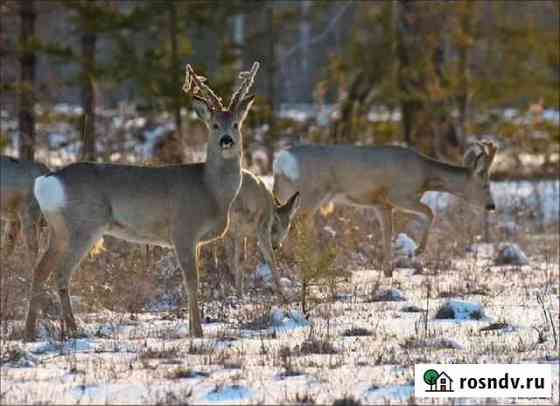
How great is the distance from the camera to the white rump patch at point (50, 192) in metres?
10.3

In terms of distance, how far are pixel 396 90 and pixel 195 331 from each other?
49.0 ft

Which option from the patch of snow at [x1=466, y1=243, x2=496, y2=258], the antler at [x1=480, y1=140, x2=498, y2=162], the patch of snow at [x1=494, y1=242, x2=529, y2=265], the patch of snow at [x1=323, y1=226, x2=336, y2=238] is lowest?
the patch of snow at [x1=494, y1=242, x2=529, y2=265]

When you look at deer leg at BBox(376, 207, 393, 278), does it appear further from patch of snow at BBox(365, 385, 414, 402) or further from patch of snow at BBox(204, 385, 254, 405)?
patch of snow at BBox(204, 385, 254, 405)

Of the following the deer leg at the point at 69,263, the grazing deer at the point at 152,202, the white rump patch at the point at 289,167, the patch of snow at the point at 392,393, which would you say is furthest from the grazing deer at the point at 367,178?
the patch of snow at the point at 392,393

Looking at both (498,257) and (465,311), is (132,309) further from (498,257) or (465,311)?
(498,257)

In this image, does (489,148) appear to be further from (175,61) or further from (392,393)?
(392,393)

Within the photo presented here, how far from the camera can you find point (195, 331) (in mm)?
10203

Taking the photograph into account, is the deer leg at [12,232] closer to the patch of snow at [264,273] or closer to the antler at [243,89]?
the patch of snow at [264,273]

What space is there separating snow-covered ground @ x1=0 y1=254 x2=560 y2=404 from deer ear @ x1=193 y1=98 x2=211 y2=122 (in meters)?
1.60

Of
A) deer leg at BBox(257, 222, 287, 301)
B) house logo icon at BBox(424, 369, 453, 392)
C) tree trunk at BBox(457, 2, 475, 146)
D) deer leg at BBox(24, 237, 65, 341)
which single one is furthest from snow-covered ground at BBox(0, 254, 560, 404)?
tree trunk at BBox(457, 2, 475, 146)

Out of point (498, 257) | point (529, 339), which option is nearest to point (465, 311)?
point (529, 339)

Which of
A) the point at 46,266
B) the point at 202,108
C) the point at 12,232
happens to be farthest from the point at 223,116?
the point at 12,232

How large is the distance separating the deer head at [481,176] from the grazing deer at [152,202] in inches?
245

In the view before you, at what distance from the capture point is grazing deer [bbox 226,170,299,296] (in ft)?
43.2
